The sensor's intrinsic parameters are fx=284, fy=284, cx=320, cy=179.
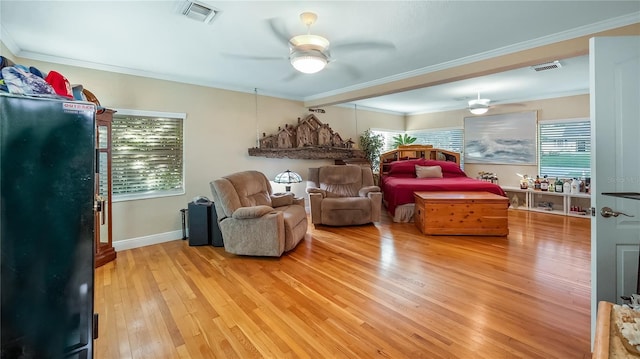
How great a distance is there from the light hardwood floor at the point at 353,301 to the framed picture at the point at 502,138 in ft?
9.56

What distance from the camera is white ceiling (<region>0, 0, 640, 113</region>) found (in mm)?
→ 2254

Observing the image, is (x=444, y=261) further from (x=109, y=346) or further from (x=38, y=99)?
(x=38, y=99)

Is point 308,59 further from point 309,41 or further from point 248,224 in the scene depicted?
point 248,224

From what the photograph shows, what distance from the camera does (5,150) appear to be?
1045 mm

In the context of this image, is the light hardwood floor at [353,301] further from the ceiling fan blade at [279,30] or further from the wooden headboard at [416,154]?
the wooden headboard at [416,154]

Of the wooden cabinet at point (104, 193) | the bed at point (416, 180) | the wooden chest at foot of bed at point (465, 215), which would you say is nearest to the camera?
the wooden cabinet at point (104, 193)

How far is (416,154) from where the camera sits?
683 cm

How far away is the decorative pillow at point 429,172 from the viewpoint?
6012mm

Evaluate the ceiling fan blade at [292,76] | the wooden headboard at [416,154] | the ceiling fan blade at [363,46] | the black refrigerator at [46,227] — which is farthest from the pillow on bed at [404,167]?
the black refrigerator at [46,227]

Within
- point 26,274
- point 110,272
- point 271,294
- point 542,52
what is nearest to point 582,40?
point 542,52

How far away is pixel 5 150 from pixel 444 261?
3505mm

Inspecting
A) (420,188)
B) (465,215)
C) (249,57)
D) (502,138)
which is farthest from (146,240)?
(502,138)

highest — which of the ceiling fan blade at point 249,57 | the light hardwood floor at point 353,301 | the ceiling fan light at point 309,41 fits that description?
the ceiling fan blade at point 249,57

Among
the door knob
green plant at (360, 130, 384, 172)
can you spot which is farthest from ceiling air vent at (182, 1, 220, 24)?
green plant at (360, 130, 384, 172)
